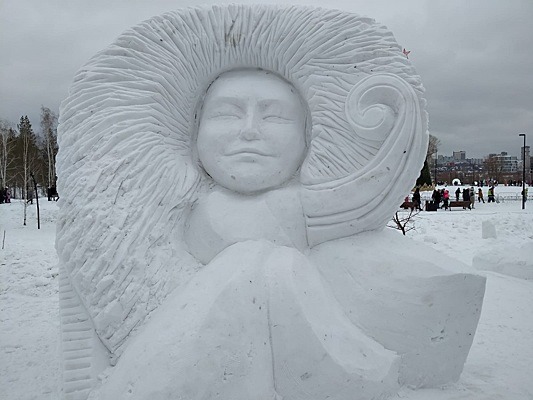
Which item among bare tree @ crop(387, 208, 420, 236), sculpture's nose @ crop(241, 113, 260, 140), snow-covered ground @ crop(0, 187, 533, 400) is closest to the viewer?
sculpture's nose @ crop(241, 113, 260, 140)

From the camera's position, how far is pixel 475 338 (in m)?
3.37

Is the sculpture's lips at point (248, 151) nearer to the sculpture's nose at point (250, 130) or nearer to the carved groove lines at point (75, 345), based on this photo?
the sculpture's nose at point (250, 130)

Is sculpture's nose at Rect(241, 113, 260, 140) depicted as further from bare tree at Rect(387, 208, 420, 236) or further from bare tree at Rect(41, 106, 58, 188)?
bare tree at Rect(41, 106, 58, 188)

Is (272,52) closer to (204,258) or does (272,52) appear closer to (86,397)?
(204,258)

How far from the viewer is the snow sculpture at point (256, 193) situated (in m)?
2.15

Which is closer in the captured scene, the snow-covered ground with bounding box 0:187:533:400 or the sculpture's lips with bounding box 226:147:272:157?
the sculpture's lips with bounding box 226:147:272:157

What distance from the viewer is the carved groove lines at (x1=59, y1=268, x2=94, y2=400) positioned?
2.13 metres

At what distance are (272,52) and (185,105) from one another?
591 mm

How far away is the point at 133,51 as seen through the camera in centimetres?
246

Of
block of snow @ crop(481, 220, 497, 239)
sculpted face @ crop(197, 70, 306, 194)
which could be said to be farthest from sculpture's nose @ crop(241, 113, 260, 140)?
block of snow @ crop(481, 220, 497, 239)

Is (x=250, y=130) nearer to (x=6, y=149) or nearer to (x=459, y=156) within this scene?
(x=6, y=149)

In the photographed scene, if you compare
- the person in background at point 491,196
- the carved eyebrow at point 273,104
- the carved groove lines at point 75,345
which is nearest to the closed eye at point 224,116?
the carved eyebrow at point 273,104

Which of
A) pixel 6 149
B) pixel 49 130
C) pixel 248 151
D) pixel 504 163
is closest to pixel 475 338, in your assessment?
pixel 248 151

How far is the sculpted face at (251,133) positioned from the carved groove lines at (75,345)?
3.36ft
